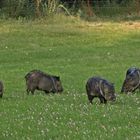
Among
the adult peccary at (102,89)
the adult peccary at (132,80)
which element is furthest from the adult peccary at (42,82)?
the adult peccary at (102,89)

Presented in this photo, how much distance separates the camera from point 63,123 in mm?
12117

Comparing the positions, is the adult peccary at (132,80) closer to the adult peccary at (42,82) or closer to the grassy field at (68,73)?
the grassy field at (68,73)

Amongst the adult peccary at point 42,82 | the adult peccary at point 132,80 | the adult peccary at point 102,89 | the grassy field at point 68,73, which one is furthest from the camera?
the adult peccary at point 42,82

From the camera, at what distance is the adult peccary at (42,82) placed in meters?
18.1

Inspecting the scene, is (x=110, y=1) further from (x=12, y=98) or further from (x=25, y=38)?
(x=12, y=98)

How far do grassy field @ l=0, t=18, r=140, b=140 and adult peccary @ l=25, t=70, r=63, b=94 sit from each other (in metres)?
0.27

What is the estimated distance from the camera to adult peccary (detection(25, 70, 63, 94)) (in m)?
18.1

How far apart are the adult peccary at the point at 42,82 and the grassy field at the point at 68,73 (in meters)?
0.27

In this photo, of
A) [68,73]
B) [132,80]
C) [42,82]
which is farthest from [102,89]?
[68,73]

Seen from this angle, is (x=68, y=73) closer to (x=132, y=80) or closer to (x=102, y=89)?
(x=132, y=80)

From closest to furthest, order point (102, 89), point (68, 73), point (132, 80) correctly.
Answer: point (102, 89) → point (132, 80) → point (68, 73)

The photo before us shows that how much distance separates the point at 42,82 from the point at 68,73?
6.93 meters

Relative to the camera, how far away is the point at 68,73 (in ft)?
82.0

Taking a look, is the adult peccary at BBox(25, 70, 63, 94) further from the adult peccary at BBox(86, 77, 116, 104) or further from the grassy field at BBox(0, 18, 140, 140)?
the adult peccary at BBox(86, 77, 116, 104)
